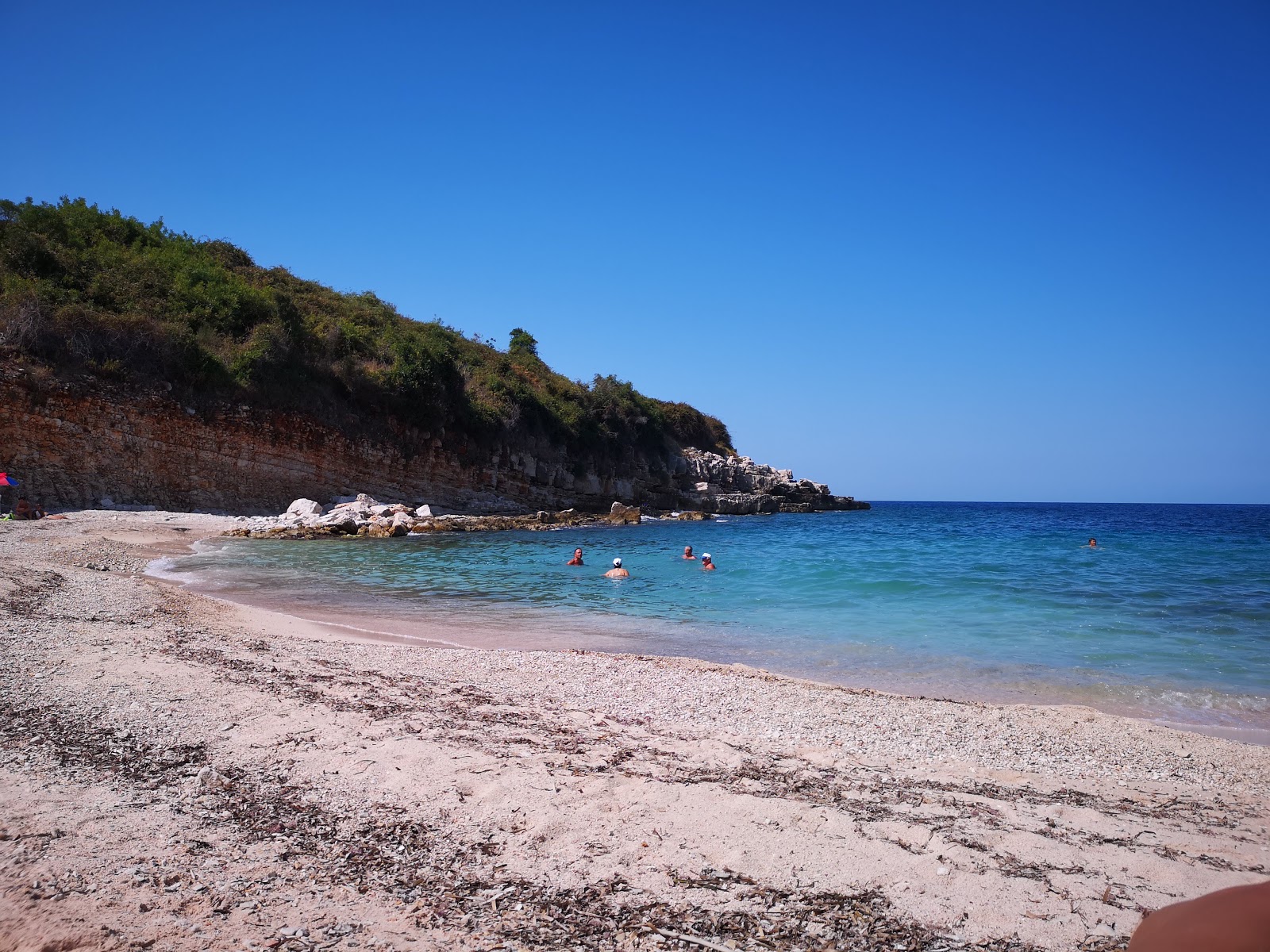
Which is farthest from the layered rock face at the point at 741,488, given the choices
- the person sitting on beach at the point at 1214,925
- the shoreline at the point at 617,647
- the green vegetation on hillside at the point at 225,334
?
the person sitting on beach at the point at 1214,925

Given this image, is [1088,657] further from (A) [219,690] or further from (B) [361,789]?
(A) [219,690]

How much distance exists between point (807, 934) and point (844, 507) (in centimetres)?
7211

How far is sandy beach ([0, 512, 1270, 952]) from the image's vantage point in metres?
2.71

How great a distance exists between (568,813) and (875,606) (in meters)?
10.3

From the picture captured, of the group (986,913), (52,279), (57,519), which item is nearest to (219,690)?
(986,913)

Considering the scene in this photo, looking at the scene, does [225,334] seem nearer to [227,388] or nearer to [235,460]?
[227,388]

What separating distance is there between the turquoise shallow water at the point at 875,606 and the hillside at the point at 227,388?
672 cm

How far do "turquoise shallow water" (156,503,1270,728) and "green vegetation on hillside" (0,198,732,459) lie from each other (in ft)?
30.2

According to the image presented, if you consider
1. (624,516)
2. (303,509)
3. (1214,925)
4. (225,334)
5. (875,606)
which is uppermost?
(225,334)

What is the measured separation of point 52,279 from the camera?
79.7 ft

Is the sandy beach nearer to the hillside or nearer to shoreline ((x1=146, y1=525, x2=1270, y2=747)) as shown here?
shoreline ((x1=146, y1=525, x2=1270, y2=747))

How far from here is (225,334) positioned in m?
28.4

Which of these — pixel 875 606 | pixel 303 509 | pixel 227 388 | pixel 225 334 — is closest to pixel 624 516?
pixel 303 509

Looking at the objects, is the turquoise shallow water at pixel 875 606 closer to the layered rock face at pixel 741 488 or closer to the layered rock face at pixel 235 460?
the layered rock face at pixel 235 460
